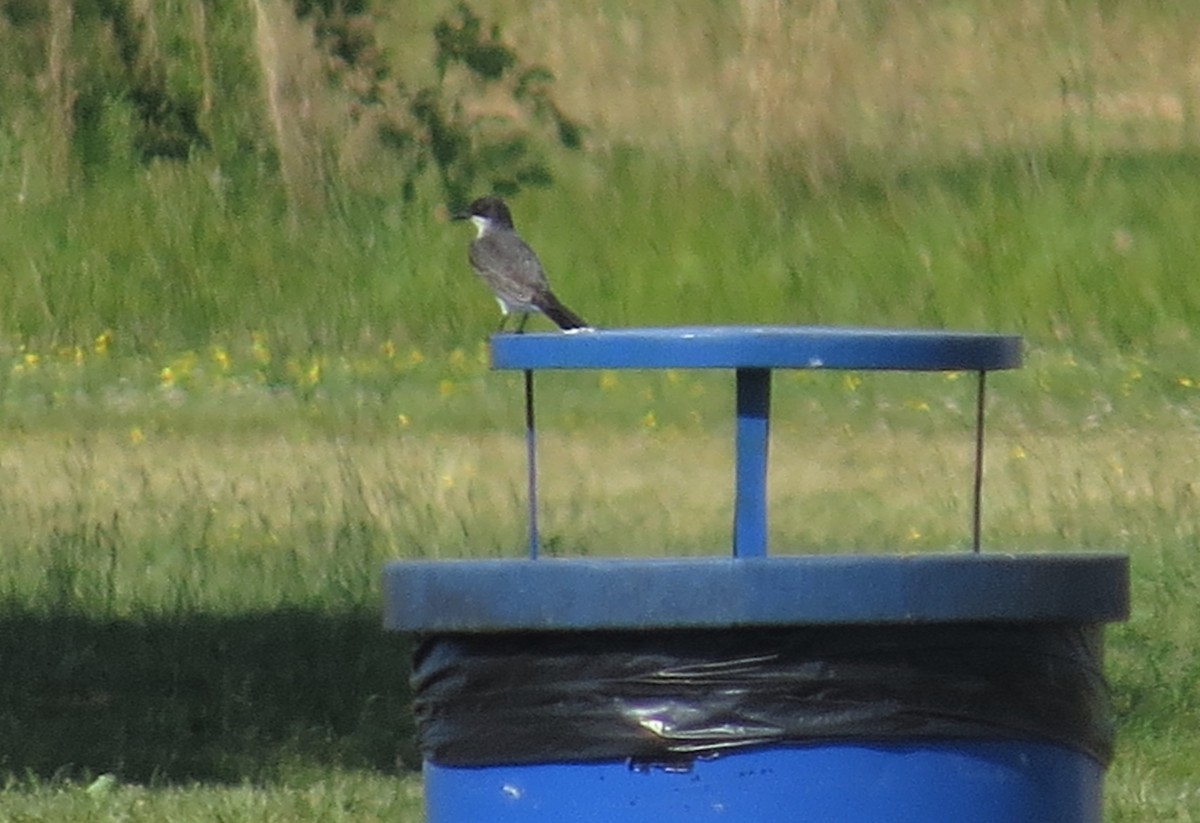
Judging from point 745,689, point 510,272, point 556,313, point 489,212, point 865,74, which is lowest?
point 745,689

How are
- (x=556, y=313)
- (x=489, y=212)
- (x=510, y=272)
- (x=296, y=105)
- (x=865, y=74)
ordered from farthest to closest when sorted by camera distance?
(x=865, y=74)
(x=296, y=105)
(x=489, y=212)
(x=510, y=272)
(x=556, y=313)

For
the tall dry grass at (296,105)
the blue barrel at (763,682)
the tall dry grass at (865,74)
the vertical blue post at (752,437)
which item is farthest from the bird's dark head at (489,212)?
the tall dry grass at (865,74)

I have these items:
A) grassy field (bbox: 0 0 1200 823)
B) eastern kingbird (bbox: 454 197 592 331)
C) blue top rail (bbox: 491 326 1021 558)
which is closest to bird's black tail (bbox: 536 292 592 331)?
eastern kingbird (bbox: 454 197 592 331)

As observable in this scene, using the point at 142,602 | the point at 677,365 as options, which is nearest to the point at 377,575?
the point at 142,602

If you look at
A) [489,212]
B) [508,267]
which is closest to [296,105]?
[489,212]

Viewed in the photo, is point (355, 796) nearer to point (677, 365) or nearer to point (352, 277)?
point (677, 365)

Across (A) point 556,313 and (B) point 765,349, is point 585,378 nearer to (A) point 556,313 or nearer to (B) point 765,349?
(A) point 556,313

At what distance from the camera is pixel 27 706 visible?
8.59 metres

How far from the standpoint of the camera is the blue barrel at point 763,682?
384cm

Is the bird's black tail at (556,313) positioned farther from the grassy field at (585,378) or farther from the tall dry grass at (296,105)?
the tall dry grass at (296,105)

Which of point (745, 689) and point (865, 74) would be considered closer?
point (745, 689)

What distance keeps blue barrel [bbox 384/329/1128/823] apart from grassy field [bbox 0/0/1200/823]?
270cm

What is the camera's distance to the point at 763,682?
3895 mm

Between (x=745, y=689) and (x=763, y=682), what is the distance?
0.08ft
